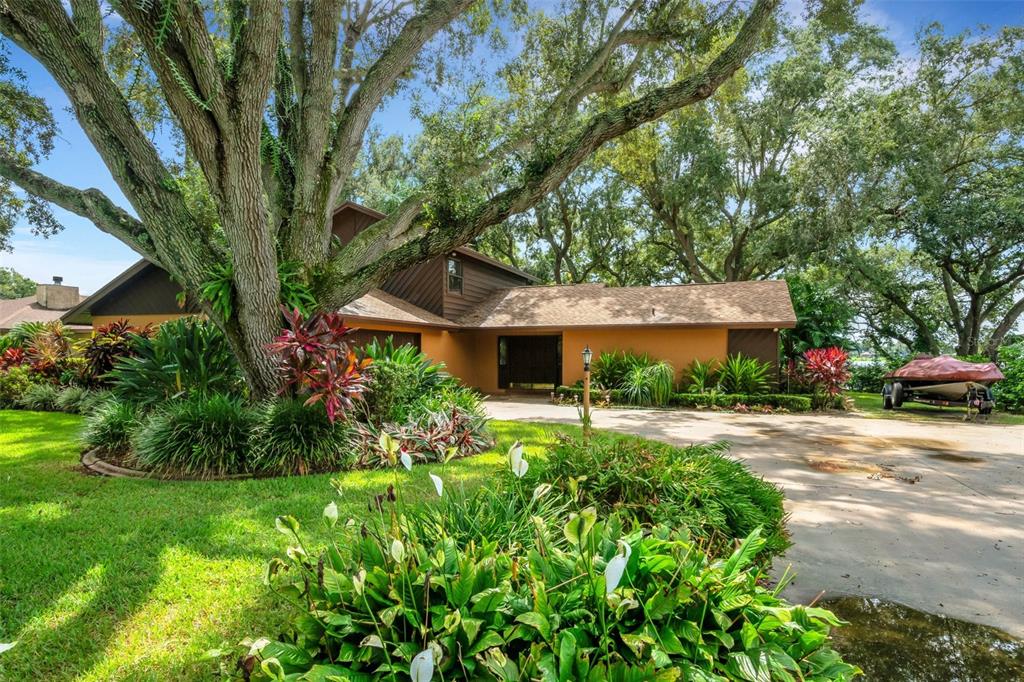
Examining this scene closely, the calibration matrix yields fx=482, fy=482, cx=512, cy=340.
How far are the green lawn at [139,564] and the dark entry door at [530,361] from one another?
12.8 m

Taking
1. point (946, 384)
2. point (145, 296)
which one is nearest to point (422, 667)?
point (946, 384)

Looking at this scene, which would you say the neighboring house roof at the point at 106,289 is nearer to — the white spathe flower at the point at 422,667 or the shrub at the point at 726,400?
the shrub at the point at 726,400

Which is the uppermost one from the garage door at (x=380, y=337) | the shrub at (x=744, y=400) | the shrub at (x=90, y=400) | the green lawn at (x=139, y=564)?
the garage door at (x=380, y=337)

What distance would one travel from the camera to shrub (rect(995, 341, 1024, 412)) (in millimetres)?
12852

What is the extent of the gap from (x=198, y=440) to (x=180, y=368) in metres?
1.89

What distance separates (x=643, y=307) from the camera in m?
15.7

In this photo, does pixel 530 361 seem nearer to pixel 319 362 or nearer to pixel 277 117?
pixel 277 117

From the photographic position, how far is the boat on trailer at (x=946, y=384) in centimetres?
1111

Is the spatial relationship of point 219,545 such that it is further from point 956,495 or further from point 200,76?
point 956,495

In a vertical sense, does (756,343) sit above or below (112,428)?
above

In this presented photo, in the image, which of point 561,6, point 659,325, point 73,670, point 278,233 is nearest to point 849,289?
point 659,325

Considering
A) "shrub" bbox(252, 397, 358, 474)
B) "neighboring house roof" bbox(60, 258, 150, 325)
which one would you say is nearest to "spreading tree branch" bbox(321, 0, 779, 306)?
"shrub" bbox(252, 397, 358, 474)

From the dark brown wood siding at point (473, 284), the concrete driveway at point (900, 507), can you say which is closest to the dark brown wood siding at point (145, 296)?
the dark brown wood siding at point (473, 284)

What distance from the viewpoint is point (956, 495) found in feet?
16.8
